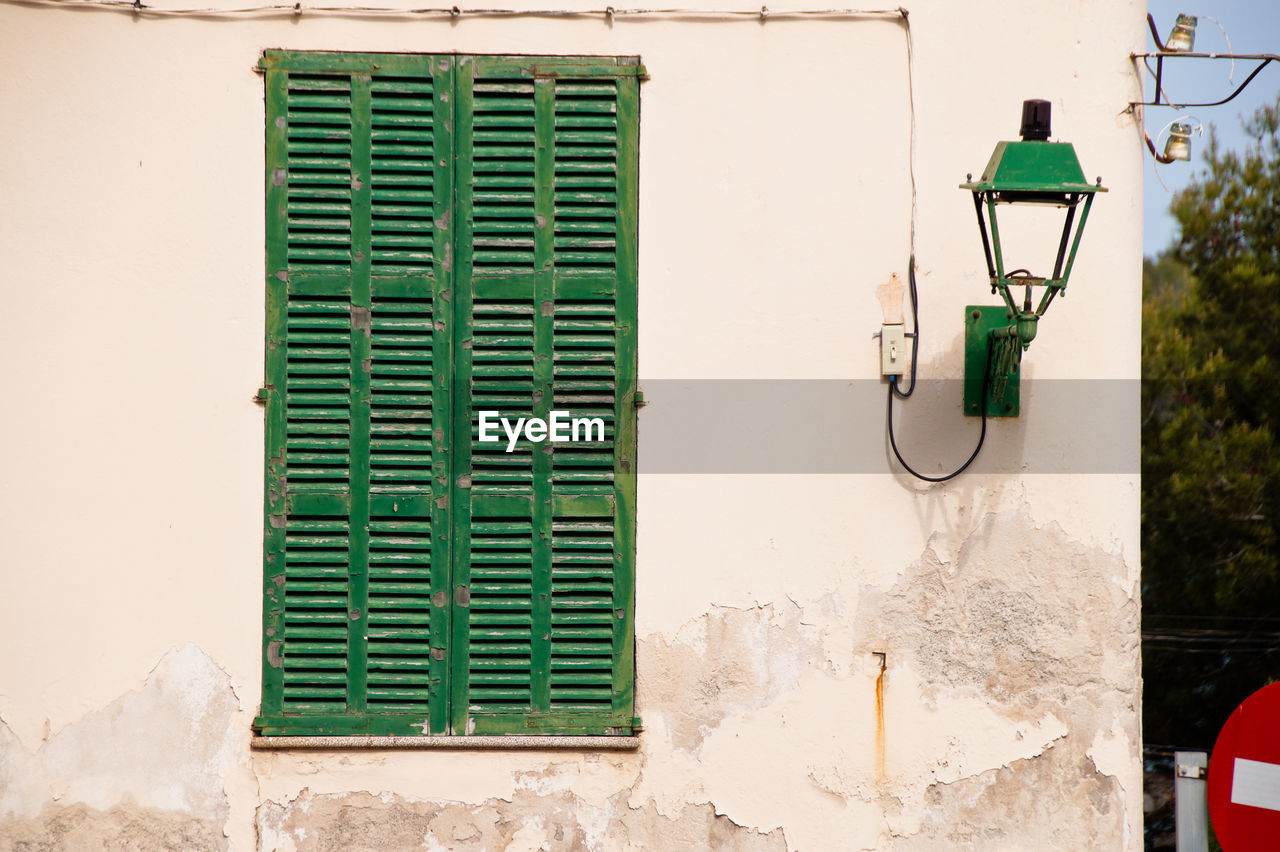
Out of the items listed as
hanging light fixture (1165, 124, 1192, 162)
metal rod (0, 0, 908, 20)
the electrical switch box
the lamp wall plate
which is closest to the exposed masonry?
the lamp wall plate

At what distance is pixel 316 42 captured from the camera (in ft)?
13.4

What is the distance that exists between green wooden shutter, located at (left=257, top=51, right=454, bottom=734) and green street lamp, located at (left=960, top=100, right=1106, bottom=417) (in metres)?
1.84

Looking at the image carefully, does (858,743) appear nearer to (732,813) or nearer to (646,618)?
(732,813)

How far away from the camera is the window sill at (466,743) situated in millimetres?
3955

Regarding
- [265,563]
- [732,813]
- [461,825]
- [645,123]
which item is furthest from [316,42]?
[732,813]

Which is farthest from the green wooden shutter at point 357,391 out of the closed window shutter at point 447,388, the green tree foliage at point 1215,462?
the green tree foliage at point 1215,462

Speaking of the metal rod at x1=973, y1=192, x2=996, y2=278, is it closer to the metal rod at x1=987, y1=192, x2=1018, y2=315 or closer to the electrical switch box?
the metal rod at x1=987, y1=192, x2=1018, y2=315

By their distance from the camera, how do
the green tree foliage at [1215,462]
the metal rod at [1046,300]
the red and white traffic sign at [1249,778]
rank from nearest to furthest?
the red and white traffic sign at [1249,778]
the metal rod at [1046,300]
the green tree foliage at [1215,462]

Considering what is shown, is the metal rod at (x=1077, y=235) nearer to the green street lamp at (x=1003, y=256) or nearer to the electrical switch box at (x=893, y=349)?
the green street lamp at (x=1003, y=256)

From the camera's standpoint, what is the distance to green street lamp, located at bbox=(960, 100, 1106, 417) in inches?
142

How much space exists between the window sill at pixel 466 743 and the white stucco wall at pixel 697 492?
2.0 inches

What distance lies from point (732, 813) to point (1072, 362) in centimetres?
198

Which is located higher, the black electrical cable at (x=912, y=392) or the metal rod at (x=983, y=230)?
the metal rod at (x=983, y=230)

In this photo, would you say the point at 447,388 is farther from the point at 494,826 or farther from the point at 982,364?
the point at 982,364
